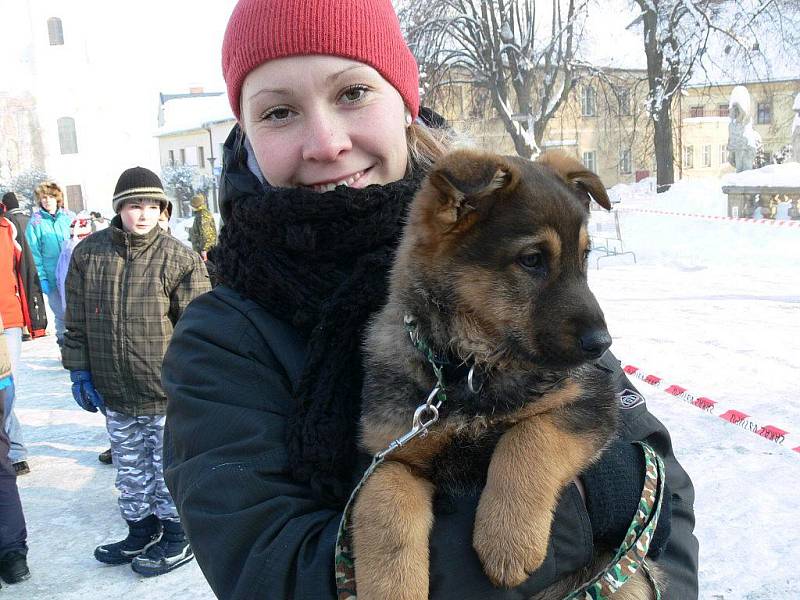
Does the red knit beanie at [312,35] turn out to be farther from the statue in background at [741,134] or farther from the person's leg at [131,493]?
the statue in background at [741,134]

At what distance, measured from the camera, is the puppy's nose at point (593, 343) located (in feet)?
6.58

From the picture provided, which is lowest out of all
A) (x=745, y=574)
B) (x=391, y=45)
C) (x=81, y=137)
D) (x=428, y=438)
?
(x=745, y=574)

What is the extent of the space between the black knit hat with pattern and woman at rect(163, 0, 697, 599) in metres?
4.38

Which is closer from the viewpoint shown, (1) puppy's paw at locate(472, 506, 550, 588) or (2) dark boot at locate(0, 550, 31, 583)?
(1) puppy's paw at locate(472, 506, 550, 588)

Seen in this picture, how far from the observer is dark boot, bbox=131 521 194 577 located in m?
5.51

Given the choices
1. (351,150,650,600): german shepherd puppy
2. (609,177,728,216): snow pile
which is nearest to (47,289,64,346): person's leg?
(351,150,650,600): german shepherd puppy

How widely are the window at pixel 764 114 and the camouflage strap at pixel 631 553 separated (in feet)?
219

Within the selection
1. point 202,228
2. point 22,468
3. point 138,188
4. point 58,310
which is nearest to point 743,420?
point 138,188

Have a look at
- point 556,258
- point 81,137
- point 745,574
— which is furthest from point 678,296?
point 81,137

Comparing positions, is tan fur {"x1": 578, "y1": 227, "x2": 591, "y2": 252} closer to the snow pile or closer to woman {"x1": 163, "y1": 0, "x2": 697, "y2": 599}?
woman {"x1": 163, "y1": 0, "x2": 697, "y2": 599}

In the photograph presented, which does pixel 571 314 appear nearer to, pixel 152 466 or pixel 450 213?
pixel 450 213

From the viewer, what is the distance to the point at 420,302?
7.22 feet

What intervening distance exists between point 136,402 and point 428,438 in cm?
467

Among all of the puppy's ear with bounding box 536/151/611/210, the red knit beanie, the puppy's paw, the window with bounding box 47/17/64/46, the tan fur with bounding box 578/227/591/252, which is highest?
the window with bounding box 47/17/64/46
